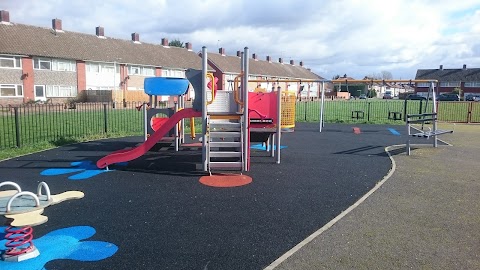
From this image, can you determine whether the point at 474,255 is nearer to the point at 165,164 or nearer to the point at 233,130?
the point at 233,130

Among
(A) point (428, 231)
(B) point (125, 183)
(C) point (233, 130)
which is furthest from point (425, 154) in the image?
(B) point (125, 183)

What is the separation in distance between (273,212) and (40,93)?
119 feet

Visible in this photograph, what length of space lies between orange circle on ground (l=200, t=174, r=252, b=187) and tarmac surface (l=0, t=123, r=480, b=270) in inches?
9.5

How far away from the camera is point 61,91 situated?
3688cm

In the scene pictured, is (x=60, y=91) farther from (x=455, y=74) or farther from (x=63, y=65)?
(x=455, y=74)

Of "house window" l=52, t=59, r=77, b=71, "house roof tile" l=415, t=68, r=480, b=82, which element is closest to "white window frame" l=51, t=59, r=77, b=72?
"house window" l=52, t=59, r=77, b=71

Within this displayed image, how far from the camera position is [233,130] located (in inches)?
342

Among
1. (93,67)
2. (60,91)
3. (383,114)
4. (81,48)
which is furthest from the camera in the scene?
(93,67)

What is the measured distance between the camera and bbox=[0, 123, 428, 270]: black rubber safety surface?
159 inches

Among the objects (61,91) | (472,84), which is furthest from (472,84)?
(61,91)

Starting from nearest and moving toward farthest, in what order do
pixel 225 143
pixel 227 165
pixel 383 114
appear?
1. pixel 227 165
2. pixel 225 143
3. pixel 383 114

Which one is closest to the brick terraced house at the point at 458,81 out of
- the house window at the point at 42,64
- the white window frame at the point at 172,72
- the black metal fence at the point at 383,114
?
the black metal fence at the point at 383,114

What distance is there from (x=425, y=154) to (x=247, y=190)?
6.54 metres

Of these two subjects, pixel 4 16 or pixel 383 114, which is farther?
pixel 4 16
